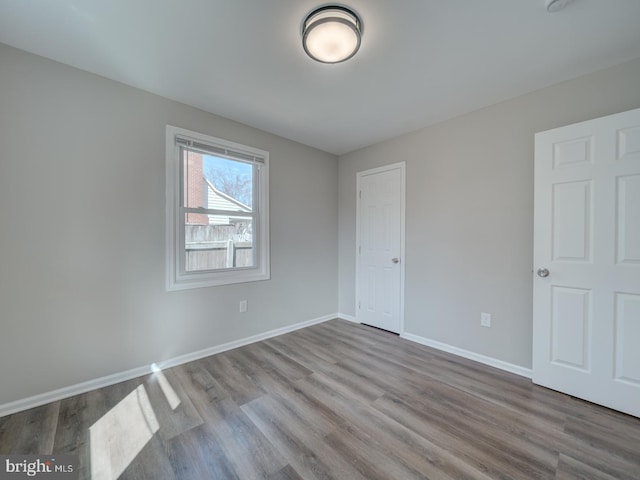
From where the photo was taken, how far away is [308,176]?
3.56 meters

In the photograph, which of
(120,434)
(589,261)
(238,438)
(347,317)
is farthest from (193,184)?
(589,261)

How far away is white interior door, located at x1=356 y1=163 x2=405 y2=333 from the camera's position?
10.5ft

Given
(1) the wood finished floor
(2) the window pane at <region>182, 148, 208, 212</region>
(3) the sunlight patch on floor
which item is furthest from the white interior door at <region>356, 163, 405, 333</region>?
(3) the sunlight patch on floor

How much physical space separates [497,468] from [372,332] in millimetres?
1975

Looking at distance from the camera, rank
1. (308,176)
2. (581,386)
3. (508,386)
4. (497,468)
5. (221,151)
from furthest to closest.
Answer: (308,176) < (221,151) < (508,386) < (581,386) < (497,468)

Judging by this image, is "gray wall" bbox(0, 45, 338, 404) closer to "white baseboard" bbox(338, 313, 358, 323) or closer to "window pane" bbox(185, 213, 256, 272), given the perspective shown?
"window pane" bbox(185, 213, 256, 272)

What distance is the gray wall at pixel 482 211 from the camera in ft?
6.94

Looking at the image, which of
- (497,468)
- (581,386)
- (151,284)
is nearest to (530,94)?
Result: (581,386)

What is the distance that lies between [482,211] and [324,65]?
1968 mm

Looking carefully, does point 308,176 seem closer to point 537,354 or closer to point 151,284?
point 151,284

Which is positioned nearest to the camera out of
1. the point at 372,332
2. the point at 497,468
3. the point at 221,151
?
the point at 497,468

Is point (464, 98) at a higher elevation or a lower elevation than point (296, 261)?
higher

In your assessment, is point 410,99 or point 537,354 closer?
point 537,354

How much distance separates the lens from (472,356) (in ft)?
8.43
